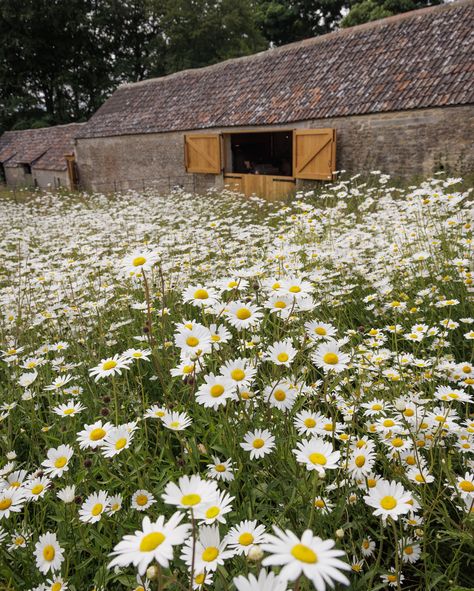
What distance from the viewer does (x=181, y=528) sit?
886mm

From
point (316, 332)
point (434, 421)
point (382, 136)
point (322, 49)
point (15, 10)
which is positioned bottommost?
point (434, 421)

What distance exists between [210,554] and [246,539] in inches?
5.6

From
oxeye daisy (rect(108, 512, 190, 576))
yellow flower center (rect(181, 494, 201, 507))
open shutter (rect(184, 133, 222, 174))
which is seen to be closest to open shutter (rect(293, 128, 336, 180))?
open shutter (rect(184, 133, 222, 174))

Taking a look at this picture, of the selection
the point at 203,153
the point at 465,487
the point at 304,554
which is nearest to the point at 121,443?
the point at 304,554

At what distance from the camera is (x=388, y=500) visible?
4.09ft

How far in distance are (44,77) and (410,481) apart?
43.3 metres

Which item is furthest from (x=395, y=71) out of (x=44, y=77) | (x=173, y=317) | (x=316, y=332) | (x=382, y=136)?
(x=44, y=77)

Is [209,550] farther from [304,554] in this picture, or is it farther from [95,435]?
[95,435]

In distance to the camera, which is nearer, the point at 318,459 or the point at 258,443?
the point at 318,459

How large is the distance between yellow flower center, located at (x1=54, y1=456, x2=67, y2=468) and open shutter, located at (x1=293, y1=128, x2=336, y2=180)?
10890mm

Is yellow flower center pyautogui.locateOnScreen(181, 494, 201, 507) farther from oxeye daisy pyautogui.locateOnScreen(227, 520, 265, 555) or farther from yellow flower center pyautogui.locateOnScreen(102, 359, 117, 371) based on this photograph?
yellow flower center pyautogui.locateOnScreen(102, 359, 117, 371)

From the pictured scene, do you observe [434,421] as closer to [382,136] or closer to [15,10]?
[382,136]

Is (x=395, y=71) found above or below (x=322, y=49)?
below

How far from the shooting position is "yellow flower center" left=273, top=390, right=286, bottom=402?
5.44 feet
